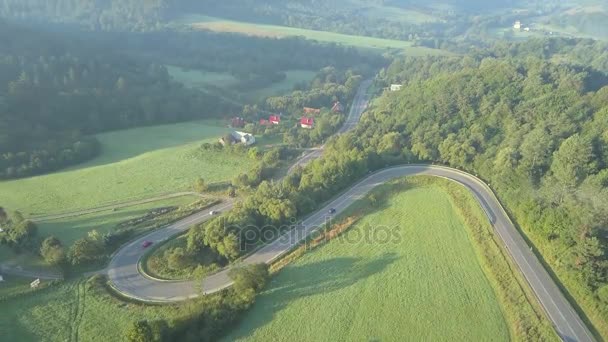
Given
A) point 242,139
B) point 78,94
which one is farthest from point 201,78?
point 242,139

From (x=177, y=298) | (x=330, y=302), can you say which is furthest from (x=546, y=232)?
(x=177, y=298)

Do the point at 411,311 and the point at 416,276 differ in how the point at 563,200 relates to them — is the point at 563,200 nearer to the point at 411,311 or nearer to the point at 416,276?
the point at 416,276

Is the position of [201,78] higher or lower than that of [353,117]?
higher

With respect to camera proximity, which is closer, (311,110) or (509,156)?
(509,156)

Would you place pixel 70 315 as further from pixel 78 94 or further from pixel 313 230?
pixel 78 94

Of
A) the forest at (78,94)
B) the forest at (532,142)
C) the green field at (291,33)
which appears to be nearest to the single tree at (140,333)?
the forest at (532,142)

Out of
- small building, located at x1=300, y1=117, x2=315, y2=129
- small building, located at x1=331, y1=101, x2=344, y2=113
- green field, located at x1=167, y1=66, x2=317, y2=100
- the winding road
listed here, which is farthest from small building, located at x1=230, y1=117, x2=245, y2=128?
the winding road
